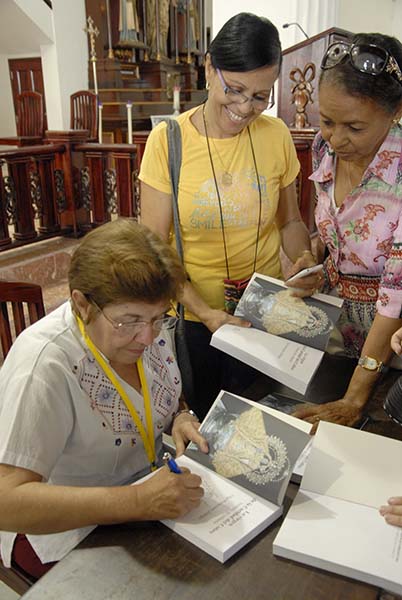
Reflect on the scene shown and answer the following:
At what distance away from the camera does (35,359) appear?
114 centimetres

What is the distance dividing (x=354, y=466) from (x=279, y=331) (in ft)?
1.57

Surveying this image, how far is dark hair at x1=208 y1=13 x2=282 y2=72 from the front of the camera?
5.05ft

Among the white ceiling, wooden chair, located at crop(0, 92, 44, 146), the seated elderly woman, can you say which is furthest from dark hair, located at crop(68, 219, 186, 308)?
the white ceiling

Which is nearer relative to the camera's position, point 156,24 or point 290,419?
point 290,419

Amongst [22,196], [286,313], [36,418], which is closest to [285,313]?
[286,313]

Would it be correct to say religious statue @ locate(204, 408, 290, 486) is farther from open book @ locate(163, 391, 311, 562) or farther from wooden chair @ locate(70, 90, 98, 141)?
wooden chair @ locate(70, 90, 98, 141)

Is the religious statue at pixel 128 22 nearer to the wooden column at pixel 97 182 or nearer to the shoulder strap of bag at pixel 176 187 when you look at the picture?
the wooden column at pixel 97 182

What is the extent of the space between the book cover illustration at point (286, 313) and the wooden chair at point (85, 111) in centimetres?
710

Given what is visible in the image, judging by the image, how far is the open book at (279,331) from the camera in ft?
4.58

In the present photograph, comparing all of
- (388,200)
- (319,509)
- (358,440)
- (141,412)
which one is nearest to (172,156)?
(388,200)

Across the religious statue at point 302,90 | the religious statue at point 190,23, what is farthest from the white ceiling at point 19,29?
the religious statue at point 302,90

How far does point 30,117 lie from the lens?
8.63 metres

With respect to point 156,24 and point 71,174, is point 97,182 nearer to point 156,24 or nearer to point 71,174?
point 71,174

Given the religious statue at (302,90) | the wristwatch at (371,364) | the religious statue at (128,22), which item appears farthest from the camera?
the religious statue at (128,22)
